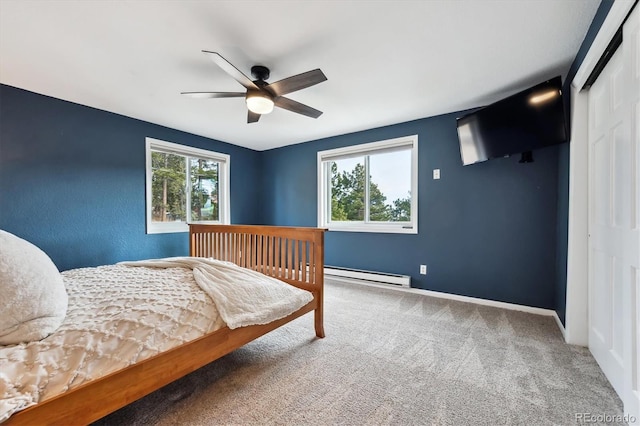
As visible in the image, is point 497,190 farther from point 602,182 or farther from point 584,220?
point 602,182

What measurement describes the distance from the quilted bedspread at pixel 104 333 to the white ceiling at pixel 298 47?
168 cm

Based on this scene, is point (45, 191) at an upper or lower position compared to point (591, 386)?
upper

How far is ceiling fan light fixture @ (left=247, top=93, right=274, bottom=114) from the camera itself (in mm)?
2107

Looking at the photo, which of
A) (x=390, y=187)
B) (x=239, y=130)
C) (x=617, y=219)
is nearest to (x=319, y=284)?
(x=617, y=219)

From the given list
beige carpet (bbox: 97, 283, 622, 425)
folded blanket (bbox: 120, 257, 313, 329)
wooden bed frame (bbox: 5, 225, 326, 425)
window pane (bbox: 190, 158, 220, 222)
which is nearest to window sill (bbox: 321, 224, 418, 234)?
beige carpet (bbox: 97, 283, 622, 425)

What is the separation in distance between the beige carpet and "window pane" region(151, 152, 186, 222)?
2513mm

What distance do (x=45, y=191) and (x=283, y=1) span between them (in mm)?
3018

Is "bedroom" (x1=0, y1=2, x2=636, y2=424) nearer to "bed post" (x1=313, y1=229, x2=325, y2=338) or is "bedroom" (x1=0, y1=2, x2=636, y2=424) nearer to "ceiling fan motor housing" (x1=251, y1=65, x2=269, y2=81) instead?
"ceiling fan motor housing" (x1=251, y1=65, x2=269, y2=81)

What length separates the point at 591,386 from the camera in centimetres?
156

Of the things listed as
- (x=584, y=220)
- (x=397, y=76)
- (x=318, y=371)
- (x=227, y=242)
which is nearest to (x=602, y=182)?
(x=584, y=220)

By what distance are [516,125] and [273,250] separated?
98.7 inches

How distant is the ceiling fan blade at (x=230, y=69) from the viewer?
1659mm

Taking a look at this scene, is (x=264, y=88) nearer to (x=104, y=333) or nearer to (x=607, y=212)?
(x=104, y=333)

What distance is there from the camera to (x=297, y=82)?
1.94 metres
